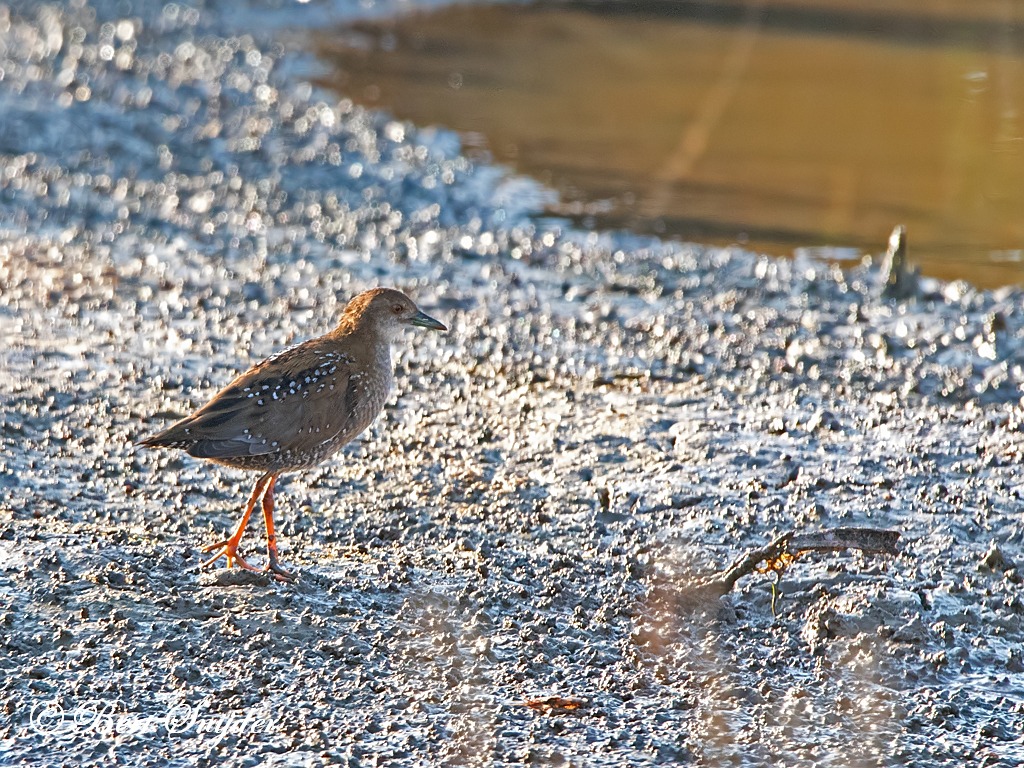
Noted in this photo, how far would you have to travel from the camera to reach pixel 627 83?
15094 mm

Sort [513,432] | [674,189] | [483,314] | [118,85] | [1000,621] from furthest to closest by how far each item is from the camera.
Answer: [118,85] < [674,189] < [483,314] < [513,432] < [1000,621]

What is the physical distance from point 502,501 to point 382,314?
1012 mm

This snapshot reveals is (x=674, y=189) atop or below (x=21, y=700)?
atop

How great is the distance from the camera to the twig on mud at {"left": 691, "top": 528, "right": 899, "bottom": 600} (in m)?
5.48

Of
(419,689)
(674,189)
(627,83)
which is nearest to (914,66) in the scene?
(627,83)

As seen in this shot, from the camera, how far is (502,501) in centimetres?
618

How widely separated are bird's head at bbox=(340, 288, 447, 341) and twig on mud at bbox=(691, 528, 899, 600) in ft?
5.93

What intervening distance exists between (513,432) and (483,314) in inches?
72.4

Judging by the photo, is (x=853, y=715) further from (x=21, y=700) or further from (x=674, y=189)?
(x=674, y=189)

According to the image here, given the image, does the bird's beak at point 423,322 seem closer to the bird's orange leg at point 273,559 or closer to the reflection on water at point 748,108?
the bird's orange leg at point 273,559

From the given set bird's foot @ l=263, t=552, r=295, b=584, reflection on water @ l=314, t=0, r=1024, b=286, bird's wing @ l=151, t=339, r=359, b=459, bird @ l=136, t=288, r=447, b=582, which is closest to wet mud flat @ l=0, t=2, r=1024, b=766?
bird's foot @ l=263, t=552, r=295, b=584

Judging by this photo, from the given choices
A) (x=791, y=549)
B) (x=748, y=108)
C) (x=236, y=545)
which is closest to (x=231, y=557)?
(x=236, y=545)

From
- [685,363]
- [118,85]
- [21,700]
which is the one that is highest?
[118,85]

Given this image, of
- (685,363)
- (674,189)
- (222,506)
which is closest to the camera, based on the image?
(222,506)
